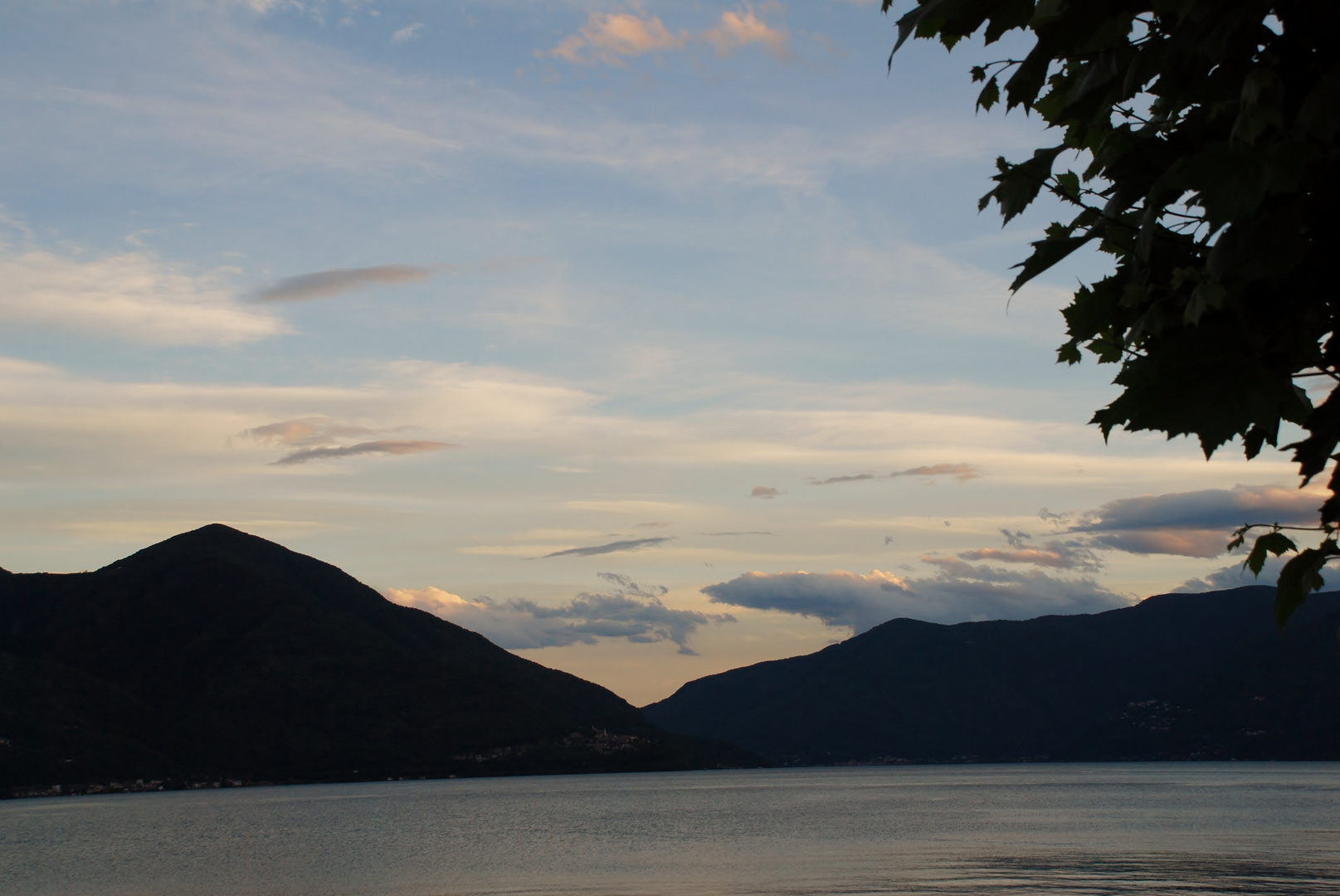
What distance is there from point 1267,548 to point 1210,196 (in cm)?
194

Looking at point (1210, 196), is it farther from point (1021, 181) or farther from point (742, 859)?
point (742, 859)

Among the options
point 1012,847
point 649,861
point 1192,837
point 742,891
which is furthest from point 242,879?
point 1192,837

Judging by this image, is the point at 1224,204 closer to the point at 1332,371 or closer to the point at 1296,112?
the point at 1296,112

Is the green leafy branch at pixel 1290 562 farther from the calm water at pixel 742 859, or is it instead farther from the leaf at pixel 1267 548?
the calm water at pixel 742 859

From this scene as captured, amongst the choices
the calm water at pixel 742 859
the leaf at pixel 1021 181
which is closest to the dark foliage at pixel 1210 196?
the leaf at pixel 1021 181

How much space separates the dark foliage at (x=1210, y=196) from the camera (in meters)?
3.61

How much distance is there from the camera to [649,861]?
443 feet

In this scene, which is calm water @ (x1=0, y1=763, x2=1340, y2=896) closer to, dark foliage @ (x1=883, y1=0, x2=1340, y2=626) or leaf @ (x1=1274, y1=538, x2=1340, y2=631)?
leaf @ (x1=1274, y1=538, x2=1340, y2=631)

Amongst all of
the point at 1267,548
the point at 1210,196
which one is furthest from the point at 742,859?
the point at 1210,196

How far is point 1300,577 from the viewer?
465 cm

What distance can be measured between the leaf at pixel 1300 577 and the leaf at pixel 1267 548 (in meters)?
0.08

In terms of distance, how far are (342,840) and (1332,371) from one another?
645 ft

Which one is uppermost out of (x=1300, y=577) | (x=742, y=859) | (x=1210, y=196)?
(x=1210, y=196)

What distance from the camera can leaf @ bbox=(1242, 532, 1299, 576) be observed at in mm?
4746
